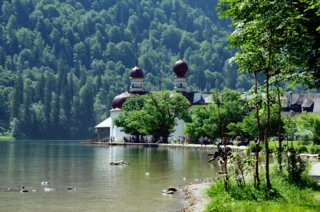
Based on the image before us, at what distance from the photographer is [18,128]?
6747 inches

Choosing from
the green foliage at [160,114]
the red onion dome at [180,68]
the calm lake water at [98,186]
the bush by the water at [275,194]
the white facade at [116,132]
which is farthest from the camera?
the red onion dome at [180,68]

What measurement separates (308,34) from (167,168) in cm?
2281

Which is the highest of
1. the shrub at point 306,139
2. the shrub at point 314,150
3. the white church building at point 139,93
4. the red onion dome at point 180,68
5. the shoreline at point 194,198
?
the red onion dome at point 180,68

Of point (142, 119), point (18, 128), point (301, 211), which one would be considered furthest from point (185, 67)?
point (301, 211)

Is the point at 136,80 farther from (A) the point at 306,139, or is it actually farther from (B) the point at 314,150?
(B) the point at 314,150

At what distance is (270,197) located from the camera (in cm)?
2058

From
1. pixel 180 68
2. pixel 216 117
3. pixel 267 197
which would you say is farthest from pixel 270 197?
pixel 180 68

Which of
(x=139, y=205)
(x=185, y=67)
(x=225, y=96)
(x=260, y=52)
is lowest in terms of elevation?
(x=139, y=205)

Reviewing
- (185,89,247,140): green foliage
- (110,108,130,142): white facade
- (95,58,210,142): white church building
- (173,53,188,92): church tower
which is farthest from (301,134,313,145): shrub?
(173,53,188,92): church tower

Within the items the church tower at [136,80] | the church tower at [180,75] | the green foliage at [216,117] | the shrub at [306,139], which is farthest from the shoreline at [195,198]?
the church tower at [136,80]

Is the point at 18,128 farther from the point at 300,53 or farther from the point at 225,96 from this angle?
the point at 300,53

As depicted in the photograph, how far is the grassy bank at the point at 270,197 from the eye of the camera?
18.7 meters

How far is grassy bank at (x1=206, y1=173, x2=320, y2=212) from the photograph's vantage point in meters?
18.7

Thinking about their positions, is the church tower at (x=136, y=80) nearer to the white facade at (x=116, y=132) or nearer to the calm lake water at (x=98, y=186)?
the white facade at (x=116, y=132)
